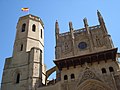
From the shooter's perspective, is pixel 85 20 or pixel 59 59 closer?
pixel 59 59

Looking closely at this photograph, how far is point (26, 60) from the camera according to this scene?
56.9ft

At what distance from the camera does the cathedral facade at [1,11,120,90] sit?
45.6 ft

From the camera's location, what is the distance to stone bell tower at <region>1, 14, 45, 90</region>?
1585cm

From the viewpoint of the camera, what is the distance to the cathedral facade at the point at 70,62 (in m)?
13.9

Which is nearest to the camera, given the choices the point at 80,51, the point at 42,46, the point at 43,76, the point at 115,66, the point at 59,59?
the point at 115,66

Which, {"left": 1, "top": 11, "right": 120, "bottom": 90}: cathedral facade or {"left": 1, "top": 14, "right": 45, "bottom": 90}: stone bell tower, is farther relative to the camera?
{"left": 1, "top": 14, "right": 45, "bottom": 90}: stone bell tower

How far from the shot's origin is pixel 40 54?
59.3 ft

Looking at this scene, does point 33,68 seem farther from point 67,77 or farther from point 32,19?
point 32,19

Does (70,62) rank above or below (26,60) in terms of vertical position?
below

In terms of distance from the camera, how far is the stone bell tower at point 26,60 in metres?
15.9

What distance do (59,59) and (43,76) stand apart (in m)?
3.65

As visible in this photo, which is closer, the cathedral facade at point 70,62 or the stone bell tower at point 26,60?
the cathedral facade at point 70,62

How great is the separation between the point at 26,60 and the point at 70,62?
510cm

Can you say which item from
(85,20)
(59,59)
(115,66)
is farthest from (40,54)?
(115,66)
